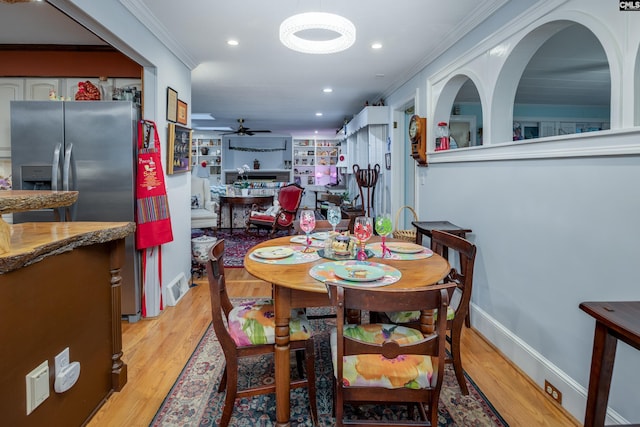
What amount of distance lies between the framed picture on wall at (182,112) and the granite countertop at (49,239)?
1989 millimetres

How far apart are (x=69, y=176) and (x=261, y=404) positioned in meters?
2.21

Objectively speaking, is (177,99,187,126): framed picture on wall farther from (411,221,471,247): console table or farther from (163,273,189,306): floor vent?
(411,221,471,247): console table

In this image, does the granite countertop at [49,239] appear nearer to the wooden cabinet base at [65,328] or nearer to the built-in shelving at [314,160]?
the wooden cabinet base at [65,328]

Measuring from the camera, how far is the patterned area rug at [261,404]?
1.73 m

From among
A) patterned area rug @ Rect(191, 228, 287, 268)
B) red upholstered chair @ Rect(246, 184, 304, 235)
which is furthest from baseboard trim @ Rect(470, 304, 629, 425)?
red upholstered chair @ Rect(246, 184, 304, 235)

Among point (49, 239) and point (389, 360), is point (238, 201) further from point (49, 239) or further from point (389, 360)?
point (389, 360)

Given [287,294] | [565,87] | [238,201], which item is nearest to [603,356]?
[287,294]

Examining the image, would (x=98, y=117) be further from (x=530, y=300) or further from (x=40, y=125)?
(x=530, y=300)

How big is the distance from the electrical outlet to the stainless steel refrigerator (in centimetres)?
303

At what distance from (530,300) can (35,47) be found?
4.58m

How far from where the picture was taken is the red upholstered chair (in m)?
6.27

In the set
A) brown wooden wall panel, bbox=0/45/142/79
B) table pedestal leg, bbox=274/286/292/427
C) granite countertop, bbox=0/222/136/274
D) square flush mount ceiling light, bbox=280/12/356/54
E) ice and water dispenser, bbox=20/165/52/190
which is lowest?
table pedestal leg, bbox=274/286/292/427

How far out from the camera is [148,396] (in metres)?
1.93

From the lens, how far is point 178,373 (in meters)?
2.16
